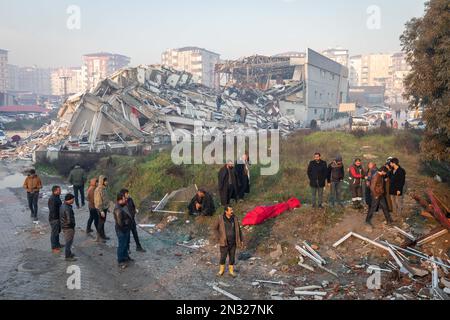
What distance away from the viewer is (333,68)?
4925 centimetres

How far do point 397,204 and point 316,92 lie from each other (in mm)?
35543

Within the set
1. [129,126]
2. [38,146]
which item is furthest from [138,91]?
[38,146]

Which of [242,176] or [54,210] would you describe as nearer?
[54,210]

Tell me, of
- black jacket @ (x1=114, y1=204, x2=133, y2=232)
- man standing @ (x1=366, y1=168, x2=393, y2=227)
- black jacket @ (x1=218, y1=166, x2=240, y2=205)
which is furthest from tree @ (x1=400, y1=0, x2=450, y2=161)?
black jacket @ (x1=114, y1=204, x2=133, y2=232)

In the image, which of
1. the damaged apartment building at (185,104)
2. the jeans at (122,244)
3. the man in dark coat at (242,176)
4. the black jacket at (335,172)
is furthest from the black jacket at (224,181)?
the damaged apartment building at (185,104)

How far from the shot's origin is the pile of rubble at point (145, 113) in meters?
24.3

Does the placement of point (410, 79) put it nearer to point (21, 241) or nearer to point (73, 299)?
point (73, 299)

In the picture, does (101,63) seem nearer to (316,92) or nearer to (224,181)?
(316,92)

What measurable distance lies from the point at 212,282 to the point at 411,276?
3.62 m

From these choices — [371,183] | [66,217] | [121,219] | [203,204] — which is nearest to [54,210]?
[66,217]

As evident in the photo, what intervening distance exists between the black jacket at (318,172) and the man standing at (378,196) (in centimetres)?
143

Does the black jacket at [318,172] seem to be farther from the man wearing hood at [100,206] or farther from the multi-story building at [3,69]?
the multi-story building at [3,69]

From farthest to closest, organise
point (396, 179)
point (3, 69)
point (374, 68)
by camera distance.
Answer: point (374, 68), point (3, 69), point (396, 179)

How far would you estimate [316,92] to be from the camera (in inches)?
1724
